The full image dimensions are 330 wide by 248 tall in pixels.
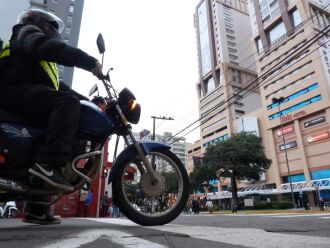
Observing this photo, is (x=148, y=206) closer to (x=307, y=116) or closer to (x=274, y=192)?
(x=274, y=192)

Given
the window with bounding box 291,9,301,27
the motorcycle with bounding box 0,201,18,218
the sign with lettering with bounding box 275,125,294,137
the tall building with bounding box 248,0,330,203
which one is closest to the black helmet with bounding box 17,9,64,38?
the motorcycle with bounding box 0,201,18,218

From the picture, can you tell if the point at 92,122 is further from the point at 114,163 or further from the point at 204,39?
the point at 204,39

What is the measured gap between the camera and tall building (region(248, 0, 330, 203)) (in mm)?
48406

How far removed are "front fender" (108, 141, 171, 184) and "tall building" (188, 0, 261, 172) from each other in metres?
74.3

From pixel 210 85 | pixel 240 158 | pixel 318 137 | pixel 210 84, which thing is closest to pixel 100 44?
pixel 240 158

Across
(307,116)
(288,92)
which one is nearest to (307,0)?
(288,92)

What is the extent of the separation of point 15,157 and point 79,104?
2.07 feet

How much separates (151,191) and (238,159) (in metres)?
37.2

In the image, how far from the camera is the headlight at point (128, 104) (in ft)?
9.37

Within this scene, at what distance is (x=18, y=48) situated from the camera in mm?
2363

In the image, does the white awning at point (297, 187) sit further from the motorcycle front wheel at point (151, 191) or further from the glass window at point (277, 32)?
the motorcycle front wheel at point (151, 191)

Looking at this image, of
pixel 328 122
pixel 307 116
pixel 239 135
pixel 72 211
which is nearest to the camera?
pixel 72 211

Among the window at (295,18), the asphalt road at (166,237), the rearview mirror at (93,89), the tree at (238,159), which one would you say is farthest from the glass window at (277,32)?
the asphalt road at (166,237)

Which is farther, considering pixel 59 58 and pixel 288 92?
pixel 288 92
